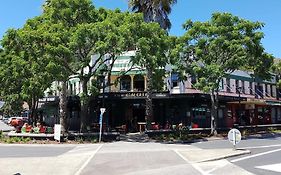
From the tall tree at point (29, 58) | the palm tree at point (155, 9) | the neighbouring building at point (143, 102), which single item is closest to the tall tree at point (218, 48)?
the palm tree at point (155, 9)

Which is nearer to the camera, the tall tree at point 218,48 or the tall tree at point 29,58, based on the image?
the tall tree at point 29,58

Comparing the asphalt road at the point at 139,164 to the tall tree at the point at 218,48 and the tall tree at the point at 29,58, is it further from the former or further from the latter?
the tall tree at the point at 218,48

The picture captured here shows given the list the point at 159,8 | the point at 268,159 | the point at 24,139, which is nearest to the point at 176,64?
the point at 159,8

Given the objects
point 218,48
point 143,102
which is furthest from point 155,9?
point 143,102

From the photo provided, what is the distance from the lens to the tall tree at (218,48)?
100ft

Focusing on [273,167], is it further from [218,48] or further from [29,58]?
[29,58]

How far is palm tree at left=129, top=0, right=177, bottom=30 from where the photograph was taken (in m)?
32.7

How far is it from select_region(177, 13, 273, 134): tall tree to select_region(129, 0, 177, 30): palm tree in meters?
2.12

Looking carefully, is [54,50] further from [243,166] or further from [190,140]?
[243,166]

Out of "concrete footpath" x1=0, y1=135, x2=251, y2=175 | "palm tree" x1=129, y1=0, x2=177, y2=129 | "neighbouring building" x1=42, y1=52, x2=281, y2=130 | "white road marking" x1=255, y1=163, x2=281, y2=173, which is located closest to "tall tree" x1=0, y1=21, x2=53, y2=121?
"neighbouring building" x1=42, y1=52, x2=281, y2=130

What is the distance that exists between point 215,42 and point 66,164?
18152 millimetres

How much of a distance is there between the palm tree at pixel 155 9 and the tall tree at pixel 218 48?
2115 mm

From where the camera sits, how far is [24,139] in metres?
28.5

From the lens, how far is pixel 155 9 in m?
32.7
